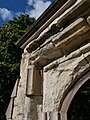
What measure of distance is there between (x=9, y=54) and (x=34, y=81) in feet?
28.1

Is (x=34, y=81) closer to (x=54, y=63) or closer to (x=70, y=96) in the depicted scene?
(x=54, y=63)

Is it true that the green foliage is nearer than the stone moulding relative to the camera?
No

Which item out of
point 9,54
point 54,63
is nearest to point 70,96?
point 54,63

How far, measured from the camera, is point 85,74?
2.39 metres

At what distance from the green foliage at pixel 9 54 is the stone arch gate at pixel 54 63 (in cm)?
659

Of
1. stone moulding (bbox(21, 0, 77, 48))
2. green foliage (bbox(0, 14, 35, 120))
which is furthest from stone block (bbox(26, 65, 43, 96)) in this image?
green foliage (bbox(0, 14, 35, 120))

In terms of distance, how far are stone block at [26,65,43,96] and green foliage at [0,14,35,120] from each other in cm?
664

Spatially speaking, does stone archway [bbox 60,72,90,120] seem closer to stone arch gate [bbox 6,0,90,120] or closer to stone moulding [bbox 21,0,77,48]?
stone arch gate [bbox 6,0,90,120]

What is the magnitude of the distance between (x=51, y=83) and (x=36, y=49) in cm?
60

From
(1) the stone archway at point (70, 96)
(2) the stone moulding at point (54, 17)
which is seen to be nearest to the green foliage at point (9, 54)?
(2) the stone moulding at point (54, 17)

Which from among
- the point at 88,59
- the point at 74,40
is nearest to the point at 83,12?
A: the point at 74,40

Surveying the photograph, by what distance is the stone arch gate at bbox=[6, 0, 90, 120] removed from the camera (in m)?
2.45

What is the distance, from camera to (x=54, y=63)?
2779 millimetres

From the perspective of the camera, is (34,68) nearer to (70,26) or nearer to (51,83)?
(51,83)
